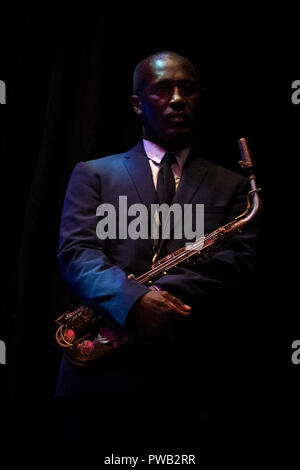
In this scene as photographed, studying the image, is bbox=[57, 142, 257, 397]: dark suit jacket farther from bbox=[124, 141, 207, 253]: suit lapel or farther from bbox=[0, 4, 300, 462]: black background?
bbox=[0, 4, 300, 462]: black background

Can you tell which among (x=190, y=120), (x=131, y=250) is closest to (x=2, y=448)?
(x=131, y=250)

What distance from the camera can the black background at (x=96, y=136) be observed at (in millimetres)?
2676

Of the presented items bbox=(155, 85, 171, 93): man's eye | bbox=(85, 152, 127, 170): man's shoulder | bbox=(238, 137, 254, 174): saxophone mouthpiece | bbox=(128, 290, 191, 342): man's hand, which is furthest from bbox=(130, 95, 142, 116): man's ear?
bbox=(128, 290, 191, 342): man's hand

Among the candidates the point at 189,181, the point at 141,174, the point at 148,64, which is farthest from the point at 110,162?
the point at 148,64

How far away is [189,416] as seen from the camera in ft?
6.75

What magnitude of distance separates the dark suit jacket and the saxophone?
4 cm

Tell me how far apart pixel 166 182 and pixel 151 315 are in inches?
28.0

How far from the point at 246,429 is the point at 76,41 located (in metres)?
2.46

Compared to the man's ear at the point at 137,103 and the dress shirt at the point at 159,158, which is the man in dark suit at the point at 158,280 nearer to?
the dress shirt at the point at 159,158

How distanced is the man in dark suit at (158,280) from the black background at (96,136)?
538 mm

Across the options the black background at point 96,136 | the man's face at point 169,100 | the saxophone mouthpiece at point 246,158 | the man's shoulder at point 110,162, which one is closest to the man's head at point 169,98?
the man's face at point 169,100

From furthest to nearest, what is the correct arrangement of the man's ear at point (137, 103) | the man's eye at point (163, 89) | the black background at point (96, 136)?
the black background at point (96, 136) < the man's ear at point (137, 103) < the man's eye at point (163, 89)

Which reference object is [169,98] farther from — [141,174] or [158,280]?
[158,280]
